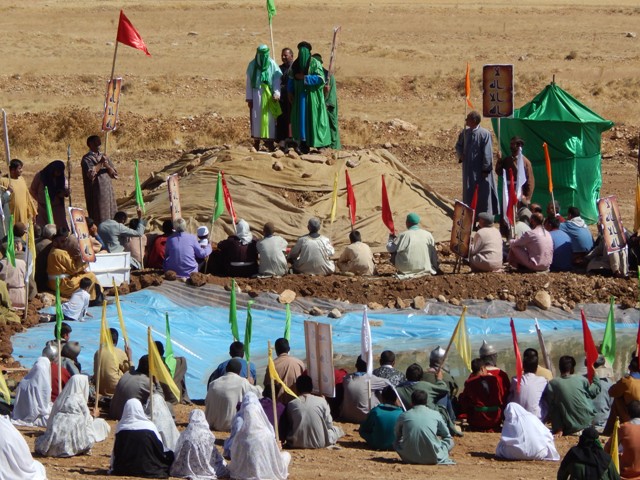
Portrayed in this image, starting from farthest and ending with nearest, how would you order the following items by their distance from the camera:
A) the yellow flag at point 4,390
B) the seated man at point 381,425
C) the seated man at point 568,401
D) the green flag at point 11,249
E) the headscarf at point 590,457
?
the green flag at point 11,249 < the seated man at point 568,401 < the yellow flag at point 4,390 < the seated man at point 381,425 < the headscarf at point 590,457

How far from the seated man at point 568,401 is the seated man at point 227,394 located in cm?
229

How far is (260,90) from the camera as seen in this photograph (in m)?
20.4

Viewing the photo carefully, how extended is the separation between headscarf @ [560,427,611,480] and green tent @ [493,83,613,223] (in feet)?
38.3

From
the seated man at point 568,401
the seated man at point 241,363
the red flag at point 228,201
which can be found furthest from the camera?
the red flag at point 228,201

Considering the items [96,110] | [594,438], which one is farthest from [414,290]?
[96,110]

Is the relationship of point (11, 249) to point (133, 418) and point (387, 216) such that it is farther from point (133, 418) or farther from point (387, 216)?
point (133, 418)

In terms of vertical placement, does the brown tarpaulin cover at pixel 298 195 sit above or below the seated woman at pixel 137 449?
above

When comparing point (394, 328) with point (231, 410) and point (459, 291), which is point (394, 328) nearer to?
point (459, 291)

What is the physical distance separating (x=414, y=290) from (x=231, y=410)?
16.5 ft

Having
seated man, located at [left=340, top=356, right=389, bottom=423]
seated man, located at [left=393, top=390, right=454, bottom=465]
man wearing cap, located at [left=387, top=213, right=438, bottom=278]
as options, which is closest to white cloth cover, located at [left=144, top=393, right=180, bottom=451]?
seated man, located at [left=393, top=390, right=454, bottom=465]

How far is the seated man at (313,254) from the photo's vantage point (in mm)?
17078

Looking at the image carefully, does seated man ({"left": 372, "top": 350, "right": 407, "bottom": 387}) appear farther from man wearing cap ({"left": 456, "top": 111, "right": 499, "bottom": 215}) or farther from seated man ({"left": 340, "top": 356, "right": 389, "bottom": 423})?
man wearing cap ({"left": 456, "top": 111, "right": 499, "bottom": 215})

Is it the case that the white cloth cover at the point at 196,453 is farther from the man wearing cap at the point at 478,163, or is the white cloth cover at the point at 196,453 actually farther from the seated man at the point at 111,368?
the man wearing cap at the point at 478,163

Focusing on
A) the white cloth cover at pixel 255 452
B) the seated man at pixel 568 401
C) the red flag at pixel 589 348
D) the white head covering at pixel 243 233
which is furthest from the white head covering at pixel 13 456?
the white head covering at pixel 243 233
